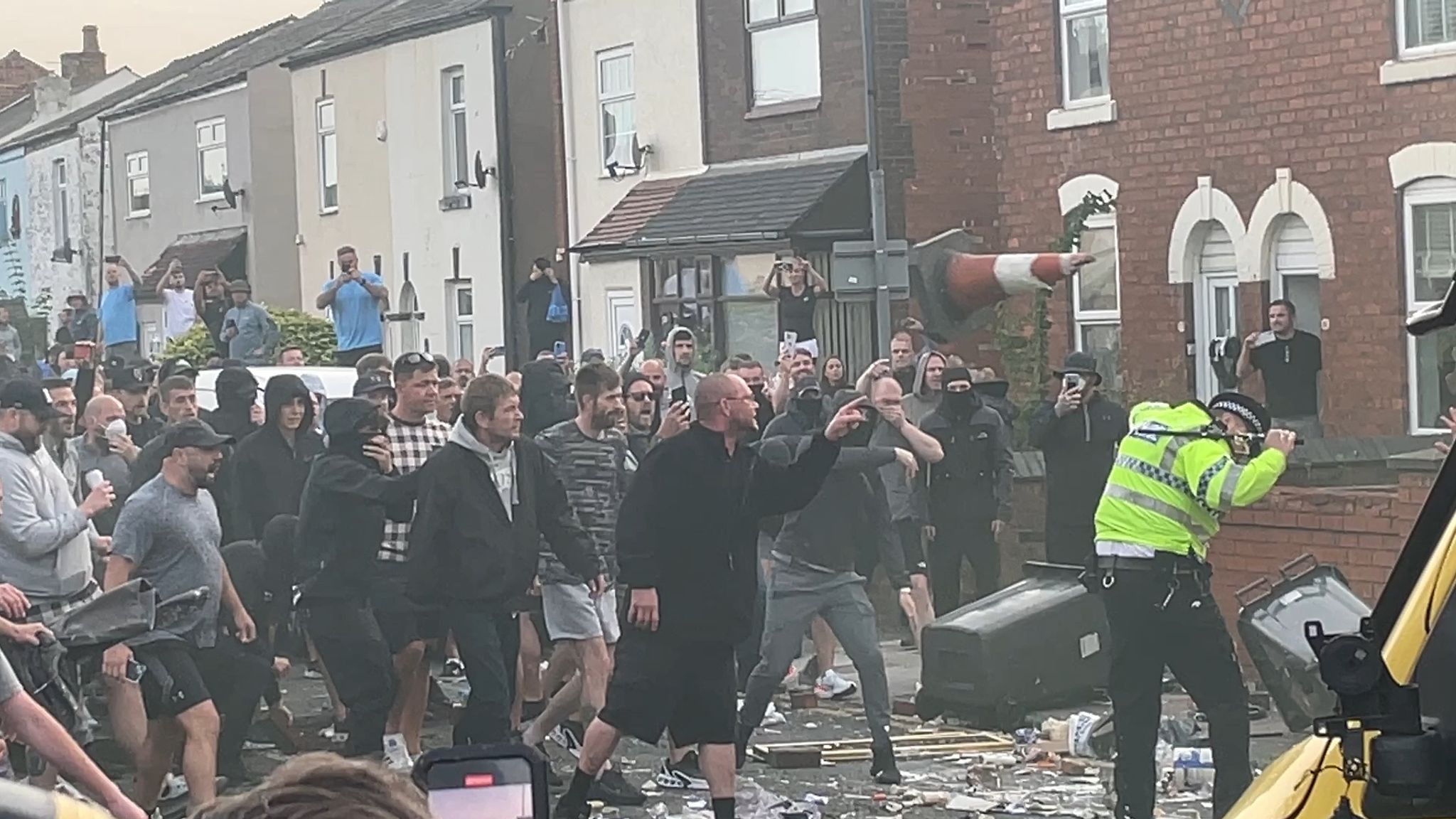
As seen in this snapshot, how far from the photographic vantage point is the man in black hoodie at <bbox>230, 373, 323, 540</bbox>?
476 inches

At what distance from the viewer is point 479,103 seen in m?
29.4

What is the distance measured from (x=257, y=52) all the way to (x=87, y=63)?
74.3 ft

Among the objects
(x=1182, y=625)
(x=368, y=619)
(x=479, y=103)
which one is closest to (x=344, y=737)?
(x=368, y=619)

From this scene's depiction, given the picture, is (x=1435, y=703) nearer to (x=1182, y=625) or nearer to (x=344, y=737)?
(x=1182, y=625)

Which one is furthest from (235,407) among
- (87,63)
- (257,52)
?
(87,63)

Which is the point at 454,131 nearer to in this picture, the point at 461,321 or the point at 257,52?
the point at 461,321

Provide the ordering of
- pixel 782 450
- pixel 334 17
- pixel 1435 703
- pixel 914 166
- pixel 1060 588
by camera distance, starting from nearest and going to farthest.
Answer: pixel 1435 703, pixel 782 450, pixel 1060 588, pixel 914 166, pixel 334 17

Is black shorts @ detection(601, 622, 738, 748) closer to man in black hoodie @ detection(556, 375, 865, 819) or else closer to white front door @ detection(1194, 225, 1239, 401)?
man in black hoodie @ detection(556, 375, 865, 819)

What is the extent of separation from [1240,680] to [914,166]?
524 inches

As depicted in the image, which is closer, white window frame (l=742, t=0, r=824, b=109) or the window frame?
white window frame (l=742, t=0, r=824, b=109)

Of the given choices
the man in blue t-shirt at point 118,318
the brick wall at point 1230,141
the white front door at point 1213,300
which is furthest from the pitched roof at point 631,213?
the white front door at point 1213,300

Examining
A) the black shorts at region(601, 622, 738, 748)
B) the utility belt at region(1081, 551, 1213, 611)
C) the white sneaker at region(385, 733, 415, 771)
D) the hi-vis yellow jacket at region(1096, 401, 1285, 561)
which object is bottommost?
the white sneaker at region(385, 733, 415, 771)

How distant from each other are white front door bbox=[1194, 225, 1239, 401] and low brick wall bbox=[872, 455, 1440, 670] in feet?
16.4

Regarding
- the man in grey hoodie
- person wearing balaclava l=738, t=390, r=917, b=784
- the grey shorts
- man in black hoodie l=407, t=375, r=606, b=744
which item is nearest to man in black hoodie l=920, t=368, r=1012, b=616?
person wearing balaclava l=738, t=390, r=917, b=784
